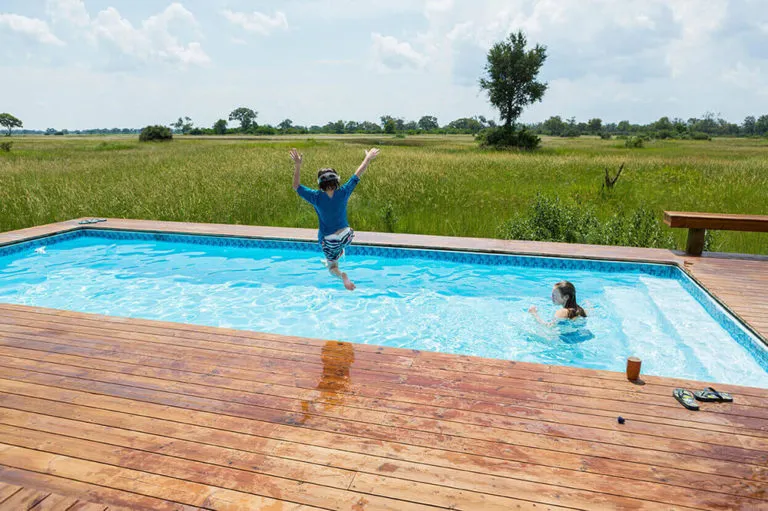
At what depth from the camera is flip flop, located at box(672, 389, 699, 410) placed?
3451 millimetres

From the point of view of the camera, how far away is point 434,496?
2594 millimetres

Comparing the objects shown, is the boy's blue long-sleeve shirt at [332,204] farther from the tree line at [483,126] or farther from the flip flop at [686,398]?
the tree line at [483,126]

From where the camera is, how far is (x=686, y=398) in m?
3.53

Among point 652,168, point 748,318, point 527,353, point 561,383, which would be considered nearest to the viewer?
point 561,383

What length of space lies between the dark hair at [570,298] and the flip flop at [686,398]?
6.98ft

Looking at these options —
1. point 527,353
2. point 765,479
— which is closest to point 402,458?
point 765,479

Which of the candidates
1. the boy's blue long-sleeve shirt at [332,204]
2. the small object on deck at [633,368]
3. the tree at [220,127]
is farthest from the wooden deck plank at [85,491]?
the tree at [220,127]

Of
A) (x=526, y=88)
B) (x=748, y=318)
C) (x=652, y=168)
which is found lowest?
(x=748, y=318)

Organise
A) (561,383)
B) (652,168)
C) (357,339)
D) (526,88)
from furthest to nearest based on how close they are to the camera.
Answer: (526,88) < (652,168) < (357,339) < (561,383)

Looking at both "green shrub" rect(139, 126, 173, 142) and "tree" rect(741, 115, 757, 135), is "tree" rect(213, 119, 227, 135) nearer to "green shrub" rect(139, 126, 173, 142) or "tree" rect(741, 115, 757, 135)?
"green shrub" rect(139, 126, 173, 142)

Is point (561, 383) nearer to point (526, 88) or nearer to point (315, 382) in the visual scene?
point (315, 382)

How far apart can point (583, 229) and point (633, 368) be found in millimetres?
6640

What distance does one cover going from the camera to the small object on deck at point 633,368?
3.76 meters

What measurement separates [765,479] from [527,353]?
3478 millimetres
